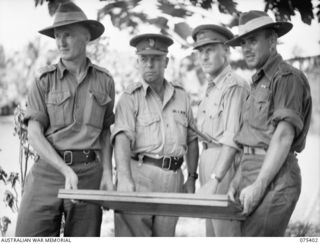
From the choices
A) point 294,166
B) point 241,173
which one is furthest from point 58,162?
point 294,166

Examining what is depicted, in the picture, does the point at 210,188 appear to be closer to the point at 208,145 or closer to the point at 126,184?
the point at 208,145

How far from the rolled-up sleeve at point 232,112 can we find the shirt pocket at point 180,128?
276 mm

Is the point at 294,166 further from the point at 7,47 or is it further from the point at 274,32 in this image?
the point at 7,47

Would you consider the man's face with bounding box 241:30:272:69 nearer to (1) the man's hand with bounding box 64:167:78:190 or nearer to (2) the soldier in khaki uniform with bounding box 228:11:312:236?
(2) the soldier in khaki uniform with bounding box 228:11:312:236

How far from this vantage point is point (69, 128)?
3855mm

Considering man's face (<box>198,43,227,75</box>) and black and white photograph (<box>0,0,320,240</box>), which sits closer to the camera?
black and white photograph (<box>0,0,320,240</box>)

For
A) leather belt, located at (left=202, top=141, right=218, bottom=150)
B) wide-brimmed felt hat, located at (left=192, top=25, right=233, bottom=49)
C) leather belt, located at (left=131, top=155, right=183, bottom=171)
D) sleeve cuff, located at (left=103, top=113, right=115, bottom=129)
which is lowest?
leather belt, located at (left=131, top=155, right=183, bottom=171)

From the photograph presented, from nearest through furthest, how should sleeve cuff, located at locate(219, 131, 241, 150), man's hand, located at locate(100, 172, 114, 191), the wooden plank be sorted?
the wooden plank < sleeve cuff, located at locate(219, 131, 241, 150) < man's hand, located at locate(100, 172, 114, 191)

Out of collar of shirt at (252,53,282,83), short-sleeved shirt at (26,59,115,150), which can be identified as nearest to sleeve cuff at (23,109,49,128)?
short-sleeved shirt at (26,59,115,150)

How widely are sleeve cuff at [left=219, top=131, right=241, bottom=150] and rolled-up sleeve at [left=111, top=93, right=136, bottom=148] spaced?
0.61m

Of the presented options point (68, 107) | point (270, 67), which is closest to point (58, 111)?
point (68, 107)

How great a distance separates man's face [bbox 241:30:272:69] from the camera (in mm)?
3693

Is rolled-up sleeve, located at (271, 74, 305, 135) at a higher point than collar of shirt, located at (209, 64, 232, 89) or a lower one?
lower

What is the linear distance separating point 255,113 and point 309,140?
1735mm
